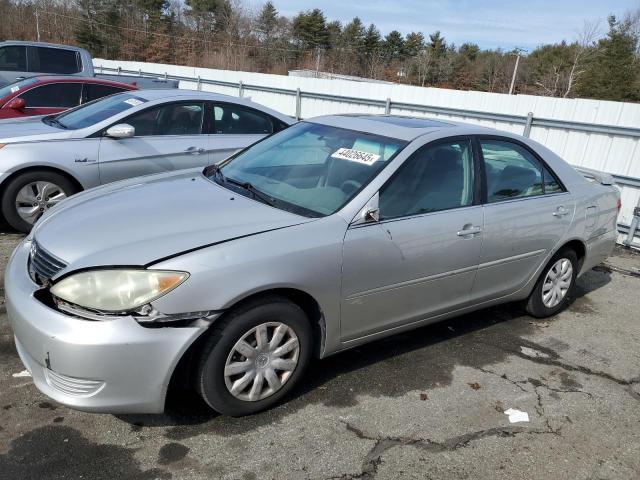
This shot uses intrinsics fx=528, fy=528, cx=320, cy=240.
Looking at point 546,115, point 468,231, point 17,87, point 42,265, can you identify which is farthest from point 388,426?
point 546,115

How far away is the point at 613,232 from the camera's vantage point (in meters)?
4.86

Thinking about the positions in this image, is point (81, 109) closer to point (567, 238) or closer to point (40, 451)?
point (40, 451)

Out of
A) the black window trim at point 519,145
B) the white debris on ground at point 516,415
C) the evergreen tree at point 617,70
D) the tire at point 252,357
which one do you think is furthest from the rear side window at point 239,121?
the evergreen tree at point 617,70

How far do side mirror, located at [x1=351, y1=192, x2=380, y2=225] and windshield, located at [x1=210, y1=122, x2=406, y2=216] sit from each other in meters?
0.12

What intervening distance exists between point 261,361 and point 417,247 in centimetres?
117

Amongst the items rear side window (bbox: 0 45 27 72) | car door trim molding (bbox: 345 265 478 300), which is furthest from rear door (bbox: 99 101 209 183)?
rear side window (bbox: 0 45 27 72)

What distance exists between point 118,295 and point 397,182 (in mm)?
1736

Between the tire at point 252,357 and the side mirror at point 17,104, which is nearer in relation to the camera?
the tire at point 252,357

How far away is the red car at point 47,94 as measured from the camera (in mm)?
7408

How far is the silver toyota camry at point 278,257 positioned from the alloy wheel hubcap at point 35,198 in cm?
217

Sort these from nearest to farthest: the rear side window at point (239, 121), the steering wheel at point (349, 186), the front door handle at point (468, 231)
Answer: the steering wheel at point (349, 186), the front door handle at point (468, 231), the rear side window at point (239, 121)

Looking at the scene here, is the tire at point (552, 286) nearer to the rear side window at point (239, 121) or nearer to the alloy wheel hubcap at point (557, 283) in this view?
the alloy wheel hubcap at point (557, 283)

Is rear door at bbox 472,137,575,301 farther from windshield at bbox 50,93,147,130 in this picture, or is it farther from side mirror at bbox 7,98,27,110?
side mirror at bbox 7,98,27,110

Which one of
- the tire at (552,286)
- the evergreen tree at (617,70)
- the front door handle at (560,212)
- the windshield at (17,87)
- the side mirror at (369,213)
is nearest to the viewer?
the side mirror at (369,213)
